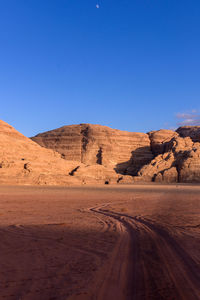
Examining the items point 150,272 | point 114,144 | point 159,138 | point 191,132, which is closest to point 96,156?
point 114,144

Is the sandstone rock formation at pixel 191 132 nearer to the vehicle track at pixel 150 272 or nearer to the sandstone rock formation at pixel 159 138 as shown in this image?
the sandstone rock formation at pixel 159 138

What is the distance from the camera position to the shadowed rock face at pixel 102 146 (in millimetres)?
50562

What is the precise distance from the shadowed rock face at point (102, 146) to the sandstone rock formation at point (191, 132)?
32.0 ft

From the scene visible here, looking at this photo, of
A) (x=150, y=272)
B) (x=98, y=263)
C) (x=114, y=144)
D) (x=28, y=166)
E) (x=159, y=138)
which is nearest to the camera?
(x=150, y=272)

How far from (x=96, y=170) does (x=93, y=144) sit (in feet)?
65.4

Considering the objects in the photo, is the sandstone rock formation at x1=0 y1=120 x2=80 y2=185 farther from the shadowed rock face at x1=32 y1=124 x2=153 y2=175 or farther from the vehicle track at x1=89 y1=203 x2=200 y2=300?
the shadowed rock face at x1=32 y1=124 x2=153 y2=175

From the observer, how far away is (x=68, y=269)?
9.06 feet

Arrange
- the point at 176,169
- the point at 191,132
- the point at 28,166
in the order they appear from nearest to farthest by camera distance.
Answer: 1. the point at 28,166
2. the point at 176,169
3. the point at 191,132

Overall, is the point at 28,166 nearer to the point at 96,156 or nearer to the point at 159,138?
the point at 96,156

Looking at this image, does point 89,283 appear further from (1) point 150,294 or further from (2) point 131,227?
(2) point 131,227

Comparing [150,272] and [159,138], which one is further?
[159,138]

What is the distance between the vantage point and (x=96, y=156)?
50.9 m

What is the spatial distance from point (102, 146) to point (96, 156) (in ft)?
8.07

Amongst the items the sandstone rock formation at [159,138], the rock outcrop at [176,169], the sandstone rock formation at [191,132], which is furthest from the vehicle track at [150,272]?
the sandstone rock formation at [191,132]
